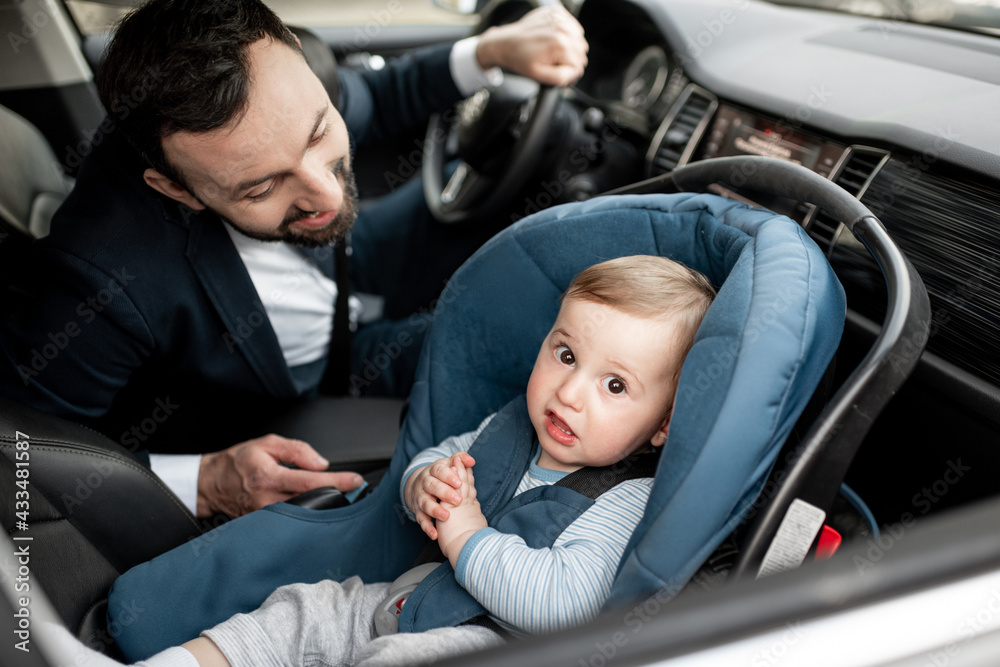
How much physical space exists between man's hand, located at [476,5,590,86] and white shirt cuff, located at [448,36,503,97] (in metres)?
0.12

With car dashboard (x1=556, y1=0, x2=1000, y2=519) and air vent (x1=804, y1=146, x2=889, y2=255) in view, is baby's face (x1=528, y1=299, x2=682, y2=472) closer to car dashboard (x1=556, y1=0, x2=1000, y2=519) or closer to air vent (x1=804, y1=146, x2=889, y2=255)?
car dashboard (x1=556, y1=0, x2=1000, y2=519)

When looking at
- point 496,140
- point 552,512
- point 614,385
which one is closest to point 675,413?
point 614,385

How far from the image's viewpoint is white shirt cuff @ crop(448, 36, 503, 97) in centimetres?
168

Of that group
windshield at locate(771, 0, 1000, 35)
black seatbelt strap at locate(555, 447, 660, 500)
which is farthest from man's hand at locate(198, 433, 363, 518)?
windshield at locate(771, 0, 1000, 35)

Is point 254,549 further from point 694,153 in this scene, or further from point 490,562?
point 694,153

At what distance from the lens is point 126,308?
1.14 m

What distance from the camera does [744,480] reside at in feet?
2.24

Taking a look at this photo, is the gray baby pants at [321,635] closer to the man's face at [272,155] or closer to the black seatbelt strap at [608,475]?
the black seatbelt strap at [608,475]

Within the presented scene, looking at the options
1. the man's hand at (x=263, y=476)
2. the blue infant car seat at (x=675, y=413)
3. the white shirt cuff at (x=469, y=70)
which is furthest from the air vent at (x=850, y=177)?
the man's hand at (x=263, y=476)

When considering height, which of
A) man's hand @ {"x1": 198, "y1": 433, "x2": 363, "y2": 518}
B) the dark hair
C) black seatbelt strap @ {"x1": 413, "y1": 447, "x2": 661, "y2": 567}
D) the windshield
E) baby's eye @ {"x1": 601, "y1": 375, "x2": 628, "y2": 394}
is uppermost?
the dark hair

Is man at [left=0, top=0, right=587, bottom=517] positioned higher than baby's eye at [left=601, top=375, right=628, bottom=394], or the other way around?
man at [left=0, top=0, right=587, bottom=517]

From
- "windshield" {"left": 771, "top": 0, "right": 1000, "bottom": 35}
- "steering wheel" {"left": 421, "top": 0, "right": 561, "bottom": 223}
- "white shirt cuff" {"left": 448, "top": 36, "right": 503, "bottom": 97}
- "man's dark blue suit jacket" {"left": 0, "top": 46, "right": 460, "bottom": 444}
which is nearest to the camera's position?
"man's dark blue suit jacket" {"left": 0, "top": 46, "right": 460, "bottom": 444}

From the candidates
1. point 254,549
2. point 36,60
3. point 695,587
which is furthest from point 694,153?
point 36,60

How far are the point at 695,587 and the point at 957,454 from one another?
0.70 m
